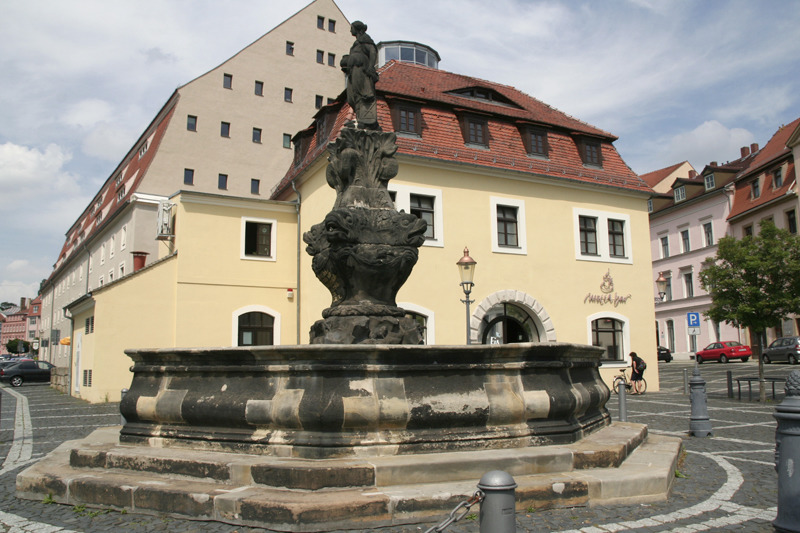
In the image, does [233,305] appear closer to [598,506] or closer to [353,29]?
[353,29]

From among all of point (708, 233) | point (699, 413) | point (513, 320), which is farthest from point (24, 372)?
point (708, 233)

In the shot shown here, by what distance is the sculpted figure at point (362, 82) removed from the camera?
7754 mm

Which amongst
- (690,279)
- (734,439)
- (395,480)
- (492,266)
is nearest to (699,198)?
(690,279)

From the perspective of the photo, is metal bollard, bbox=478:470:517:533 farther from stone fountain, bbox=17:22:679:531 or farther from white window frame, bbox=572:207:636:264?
white window frame, bbox=572:207:636:264

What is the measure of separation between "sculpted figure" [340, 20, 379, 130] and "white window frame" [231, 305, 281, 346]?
13.4 m

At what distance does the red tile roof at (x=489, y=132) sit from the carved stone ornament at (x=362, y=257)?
1141cm

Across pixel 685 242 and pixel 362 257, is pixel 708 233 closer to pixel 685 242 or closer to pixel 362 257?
pixel 685 242

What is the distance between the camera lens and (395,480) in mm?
4645

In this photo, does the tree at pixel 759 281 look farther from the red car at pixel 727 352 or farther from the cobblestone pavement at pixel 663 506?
the red car at pixel 727 352

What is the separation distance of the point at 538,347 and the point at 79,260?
42.6m

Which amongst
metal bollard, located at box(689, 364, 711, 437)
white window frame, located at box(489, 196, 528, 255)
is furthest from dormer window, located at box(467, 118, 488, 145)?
metal bollard, located at box(689, 364, 711, 437)

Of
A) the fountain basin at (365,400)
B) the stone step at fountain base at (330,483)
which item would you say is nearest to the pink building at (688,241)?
the fountain basin at (365,400)

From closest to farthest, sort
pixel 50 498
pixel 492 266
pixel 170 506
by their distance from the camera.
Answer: pixel 170 506 → pixel 50 498 → pixel 492 266

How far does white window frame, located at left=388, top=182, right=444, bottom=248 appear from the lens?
18.6 m
